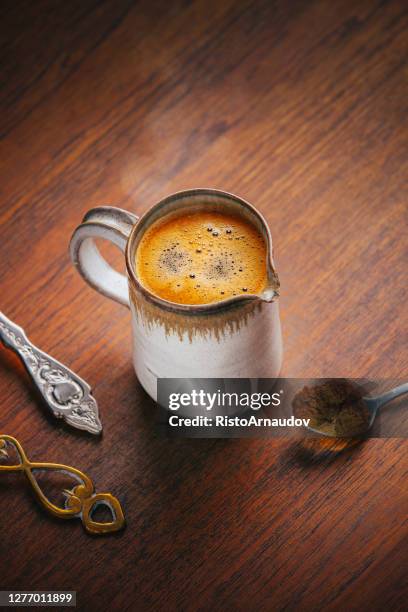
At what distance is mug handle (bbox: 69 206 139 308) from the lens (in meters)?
0.83

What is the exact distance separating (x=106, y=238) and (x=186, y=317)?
0.13 m

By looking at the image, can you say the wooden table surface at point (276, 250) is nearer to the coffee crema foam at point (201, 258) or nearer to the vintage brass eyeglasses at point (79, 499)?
the vintage brass eyeglasses at point (79, 499)

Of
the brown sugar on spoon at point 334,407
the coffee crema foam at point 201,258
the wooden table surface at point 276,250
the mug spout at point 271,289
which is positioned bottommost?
the brown sugar on spoon at point 334,407

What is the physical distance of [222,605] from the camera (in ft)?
2.61

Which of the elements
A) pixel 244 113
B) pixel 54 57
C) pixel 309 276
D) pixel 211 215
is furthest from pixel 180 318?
pixel 54 57

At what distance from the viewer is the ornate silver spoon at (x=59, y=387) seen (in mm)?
894

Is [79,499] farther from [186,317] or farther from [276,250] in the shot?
[276,250]

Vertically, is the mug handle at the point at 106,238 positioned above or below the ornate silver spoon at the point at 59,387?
above

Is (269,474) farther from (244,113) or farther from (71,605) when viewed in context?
(244,113)

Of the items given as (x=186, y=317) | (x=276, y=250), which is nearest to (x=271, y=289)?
(x=186, y=317)

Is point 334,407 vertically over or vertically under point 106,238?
under

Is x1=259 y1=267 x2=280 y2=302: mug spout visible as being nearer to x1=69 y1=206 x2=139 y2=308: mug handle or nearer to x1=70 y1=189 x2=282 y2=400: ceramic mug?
x1=70 y1=189 x2=282 y2=400: ceramic mug

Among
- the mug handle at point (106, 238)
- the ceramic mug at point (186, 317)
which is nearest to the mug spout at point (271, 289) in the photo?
the ceramic mug at point (186, 317)

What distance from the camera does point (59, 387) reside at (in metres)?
0.91
